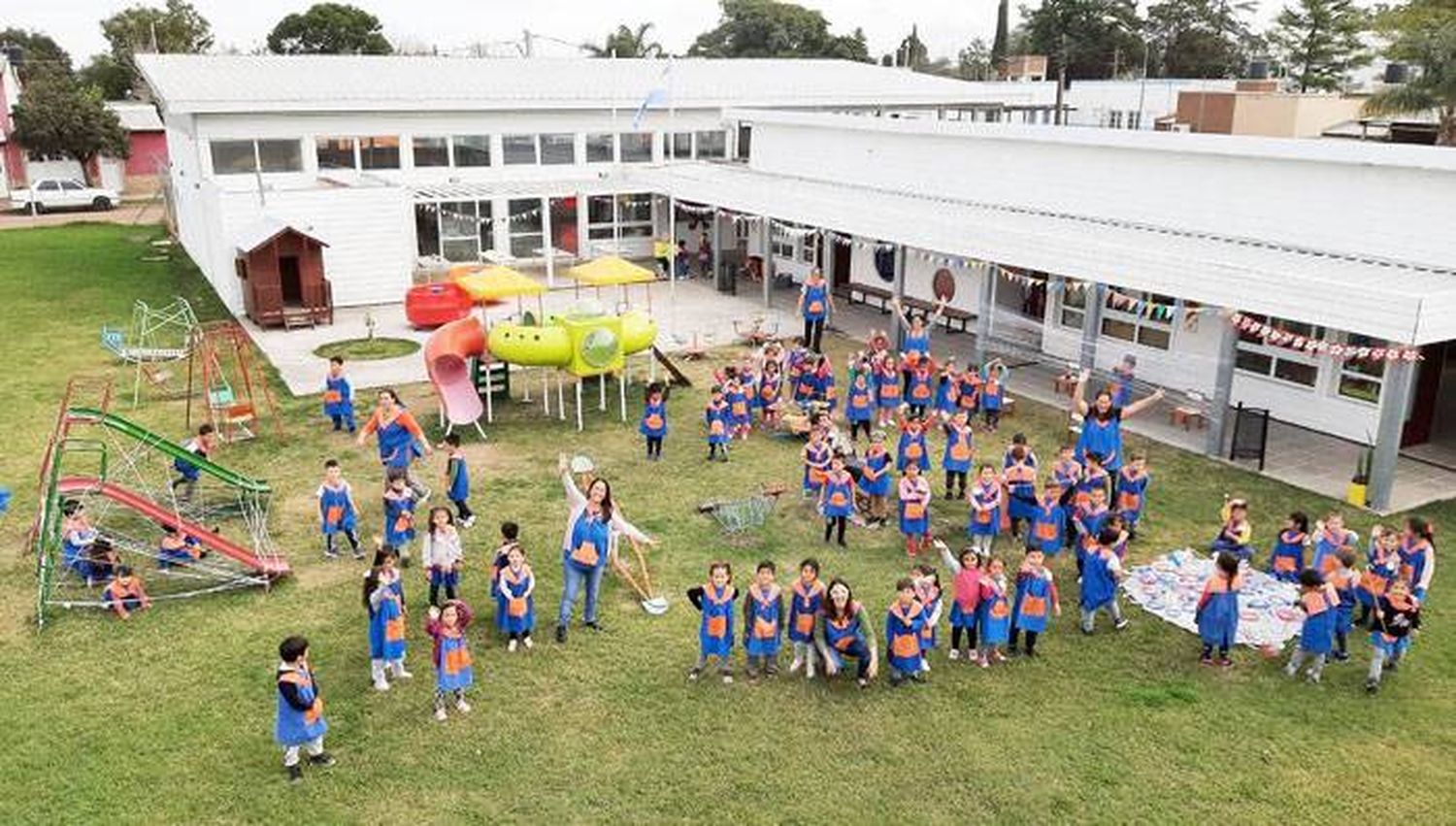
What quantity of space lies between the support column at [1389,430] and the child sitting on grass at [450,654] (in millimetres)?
11526

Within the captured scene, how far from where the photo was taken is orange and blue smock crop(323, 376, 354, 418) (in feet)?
57.3

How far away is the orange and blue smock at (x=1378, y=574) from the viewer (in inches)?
418

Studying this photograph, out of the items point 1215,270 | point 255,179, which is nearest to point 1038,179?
point 1215,270

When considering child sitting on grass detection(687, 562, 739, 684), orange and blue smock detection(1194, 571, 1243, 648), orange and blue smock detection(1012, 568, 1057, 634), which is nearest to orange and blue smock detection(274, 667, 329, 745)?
child sitting on grass detection(687, 562, 739, 684)

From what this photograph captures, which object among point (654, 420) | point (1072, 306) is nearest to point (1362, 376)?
point (1072, 306)

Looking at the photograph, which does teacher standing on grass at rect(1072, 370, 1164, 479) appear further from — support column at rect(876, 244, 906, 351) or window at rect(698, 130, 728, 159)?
window at rect(698, 130, 728, 159)

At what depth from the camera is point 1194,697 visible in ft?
33.5

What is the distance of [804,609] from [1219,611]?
3894 millimetres

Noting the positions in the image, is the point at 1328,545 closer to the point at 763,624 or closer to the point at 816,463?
the point at 816,463

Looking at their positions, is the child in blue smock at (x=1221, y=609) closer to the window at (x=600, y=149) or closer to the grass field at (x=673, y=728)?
the grass field at (x=673, y=728)

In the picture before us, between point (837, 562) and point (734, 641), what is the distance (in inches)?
87.2

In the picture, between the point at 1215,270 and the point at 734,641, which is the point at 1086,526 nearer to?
the point at 734,641

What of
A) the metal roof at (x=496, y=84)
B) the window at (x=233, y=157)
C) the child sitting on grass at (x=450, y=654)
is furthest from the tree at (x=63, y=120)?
the child sitting on grass at (x=450, y=654)

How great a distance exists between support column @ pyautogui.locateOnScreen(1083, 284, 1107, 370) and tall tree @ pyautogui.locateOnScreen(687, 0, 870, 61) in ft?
213
